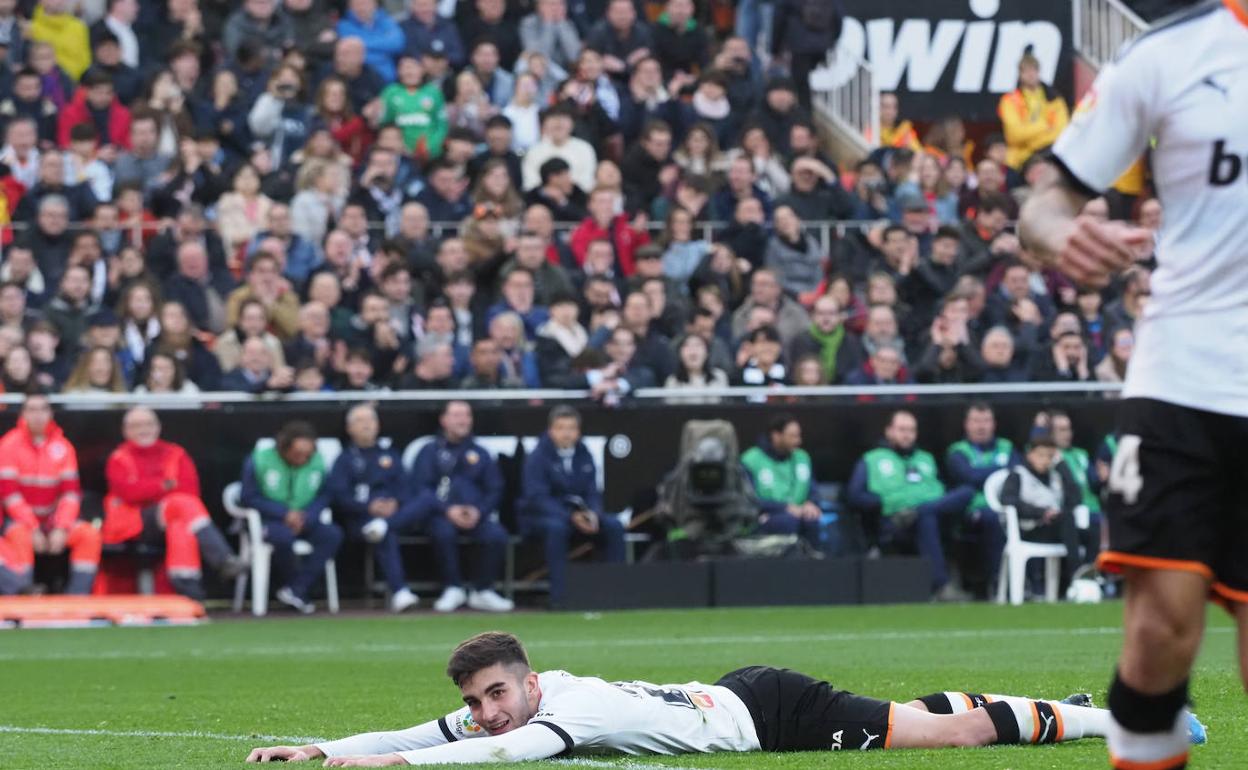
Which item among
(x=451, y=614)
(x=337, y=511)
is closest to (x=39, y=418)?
(x=337, y=511)

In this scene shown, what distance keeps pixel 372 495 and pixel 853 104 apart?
384 inches

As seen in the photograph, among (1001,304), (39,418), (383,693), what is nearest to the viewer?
(383,693)

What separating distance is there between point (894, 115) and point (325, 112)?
7.23 m

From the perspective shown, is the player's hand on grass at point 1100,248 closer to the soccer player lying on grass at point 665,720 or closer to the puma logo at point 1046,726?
the soccer player lying on grass at point 665,720

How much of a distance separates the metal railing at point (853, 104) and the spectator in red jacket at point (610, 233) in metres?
5.15

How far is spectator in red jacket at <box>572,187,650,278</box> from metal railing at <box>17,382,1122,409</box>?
94.3 inches

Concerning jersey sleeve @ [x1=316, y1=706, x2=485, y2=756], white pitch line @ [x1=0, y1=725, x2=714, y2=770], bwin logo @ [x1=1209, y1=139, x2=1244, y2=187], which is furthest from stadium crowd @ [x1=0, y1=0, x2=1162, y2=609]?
bwin logo @ [x1=1209, y1=139, x2=1244, y2=187]

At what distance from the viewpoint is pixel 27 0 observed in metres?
23.4

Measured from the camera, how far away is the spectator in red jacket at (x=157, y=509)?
17.4 meters

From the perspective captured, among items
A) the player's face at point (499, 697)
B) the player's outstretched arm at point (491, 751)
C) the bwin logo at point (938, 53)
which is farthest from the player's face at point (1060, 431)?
the player's outstretched arm at point (491, 751)

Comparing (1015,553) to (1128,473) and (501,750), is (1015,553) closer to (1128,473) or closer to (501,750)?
(501,750)

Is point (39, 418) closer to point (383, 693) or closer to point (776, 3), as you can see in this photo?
point (383, 693)

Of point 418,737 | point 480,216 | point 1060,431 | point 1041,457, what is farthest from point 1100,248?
point 480,216

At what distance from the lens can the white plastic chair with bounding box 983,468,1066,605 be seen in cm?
1812
